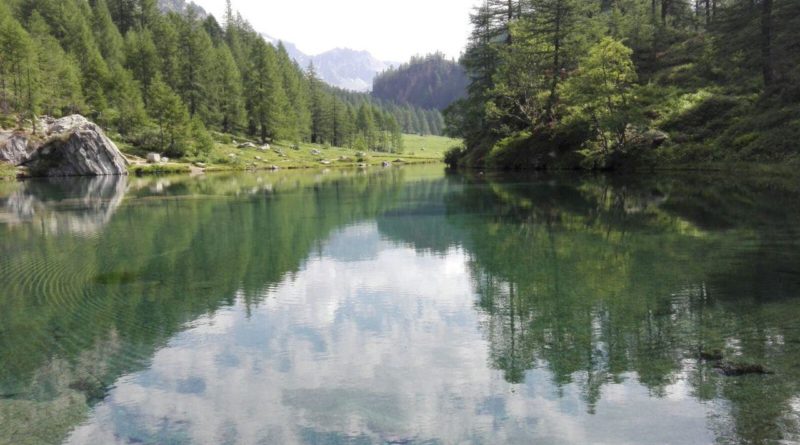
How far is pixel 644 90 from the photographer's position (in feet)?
151

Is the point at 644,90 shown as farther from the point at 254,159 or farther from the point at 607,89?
the point at 254,159

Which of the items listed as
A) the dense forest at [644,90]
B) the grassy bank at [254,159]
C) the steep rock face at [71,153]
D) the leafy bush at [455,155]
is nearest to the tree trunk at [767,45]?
the dense forest at [644,90]

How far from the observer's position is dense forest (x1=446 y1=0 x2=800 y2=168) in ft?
137

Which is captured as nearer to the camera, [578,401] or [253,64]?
[578,401]

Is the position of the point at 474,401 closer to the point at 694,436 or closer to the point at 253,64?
the point at 694,436

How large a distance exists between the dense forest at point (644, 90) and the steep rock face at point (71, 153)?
4926 cm

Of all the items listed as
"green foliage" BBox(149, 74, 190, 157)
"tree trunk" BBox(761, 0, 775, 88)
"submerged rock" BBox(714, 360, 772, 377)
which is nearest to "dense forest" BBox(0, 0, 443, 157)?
"green foliage" BBox(149, 74, 190, 157)

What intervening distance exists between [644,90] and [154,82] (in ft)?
248

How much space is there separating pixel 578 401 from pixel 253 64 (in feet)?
399

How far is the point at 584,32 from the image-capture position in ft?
198

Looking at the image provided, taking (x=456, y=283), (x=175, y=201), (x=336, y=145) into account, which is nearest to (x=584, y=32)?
(x=175, y=201)

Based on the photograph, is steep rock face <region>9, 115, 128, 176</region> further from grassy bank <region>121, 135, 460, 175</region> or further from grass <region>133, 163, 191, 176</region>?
grassy bank <region>121, 135, 460, 175</region>

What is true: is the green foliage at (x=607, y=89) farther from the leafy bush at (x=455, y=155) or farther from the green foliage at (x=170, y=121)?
the green foliage at (x=170, y=121)

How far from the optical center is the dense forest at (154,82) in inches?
3073
